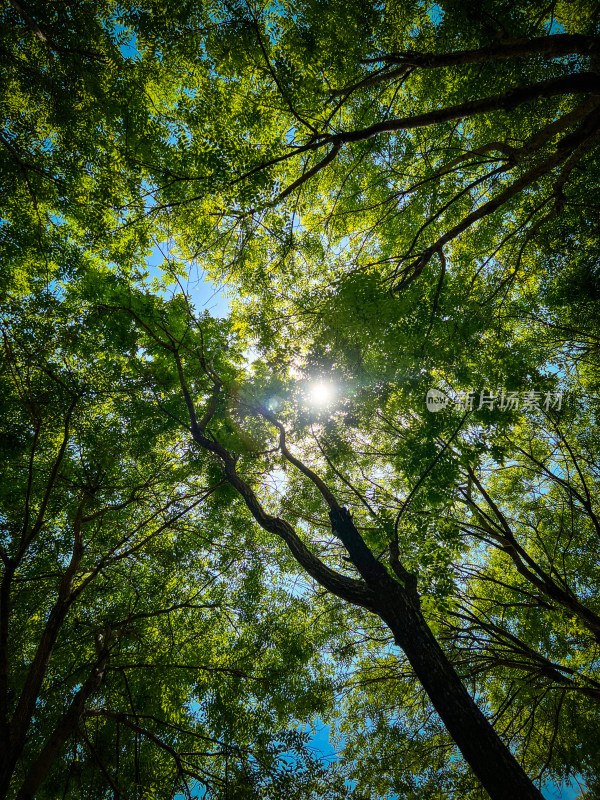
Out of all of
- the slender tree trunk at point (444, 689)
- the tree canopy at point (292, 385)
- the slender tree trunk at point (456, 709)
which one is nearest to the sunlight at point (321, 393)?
the tree canopy at point (292, 385)

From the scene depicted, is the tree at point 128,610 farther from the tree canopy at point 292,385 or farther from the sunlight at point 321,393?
the sunlight at point 321,393

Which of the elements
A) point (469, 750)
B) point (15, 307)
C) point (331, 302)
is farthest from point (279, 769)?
point (15, 307)

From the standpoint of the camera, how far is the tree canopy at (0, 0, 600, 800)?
3.63 m

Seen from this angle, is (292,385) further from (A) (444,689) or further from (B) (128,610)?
(B) (128,610)

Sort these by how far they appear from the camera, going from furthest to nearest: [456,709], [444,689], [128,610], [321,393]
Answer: [128,610] < [321,393] < [444,689] < [456,709]

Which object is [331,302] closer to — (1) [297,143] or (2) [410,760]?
(1) [297,143]

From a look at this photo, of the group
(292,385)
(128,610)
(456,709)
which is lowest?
(456,709)

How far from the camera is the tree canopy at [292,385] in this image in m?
3.63

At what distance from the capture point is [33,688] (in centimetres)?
342

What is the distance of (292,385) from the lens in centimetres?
550

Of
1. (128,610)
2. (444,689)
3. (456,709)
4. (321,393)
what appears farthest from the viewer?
(128,610)

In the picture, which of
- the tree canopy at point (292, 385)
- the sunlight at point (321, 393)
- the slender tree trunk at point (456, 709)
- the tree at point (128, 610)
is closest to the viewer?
the slender tree trunk at point (456, 709)

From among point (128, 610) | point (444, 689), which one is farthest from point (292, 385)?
point (128, 610)

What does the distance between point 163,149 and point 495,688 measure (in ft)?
40.6
